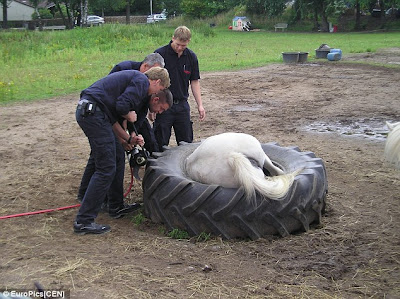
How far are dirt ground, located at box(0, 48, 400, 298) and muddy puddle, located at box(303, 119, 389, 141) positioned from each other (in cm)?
3

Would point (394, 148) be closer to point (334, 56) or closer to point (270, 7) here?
point (334, 56)

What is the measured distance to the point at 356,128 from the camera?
A: 321 inches

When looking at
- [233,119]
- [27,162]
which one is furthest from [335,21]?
[27,162]

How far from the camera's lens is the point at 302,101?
34.2ft

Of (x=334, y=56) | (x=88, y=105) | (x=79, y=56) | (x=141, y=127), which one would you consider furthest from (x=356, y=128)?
(x=79, y=56)

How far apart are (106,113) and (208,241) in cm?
143

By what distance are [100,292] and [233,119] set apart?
236 inches

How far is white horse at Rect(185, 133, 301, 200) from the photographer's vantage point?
3.98 m

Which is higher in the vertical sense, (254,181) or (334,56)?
(334,56)

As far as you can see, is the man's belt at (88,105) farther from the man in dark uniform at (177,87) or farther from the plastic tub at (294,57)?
the plastic tub at (294,57)

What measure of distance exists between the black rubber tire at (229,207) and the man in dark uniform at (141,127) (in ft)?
2.67

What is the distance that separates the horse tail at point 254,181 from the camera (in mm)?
3955

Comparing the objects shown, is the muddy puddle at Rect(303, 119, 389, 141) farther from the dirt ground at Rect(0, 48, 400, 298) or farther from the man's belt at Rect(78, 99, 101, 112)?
the man's belt at Rect(78, 99, 101, 112)

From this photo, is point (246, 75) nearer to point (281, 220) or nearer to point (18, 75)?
point (18, 75)
